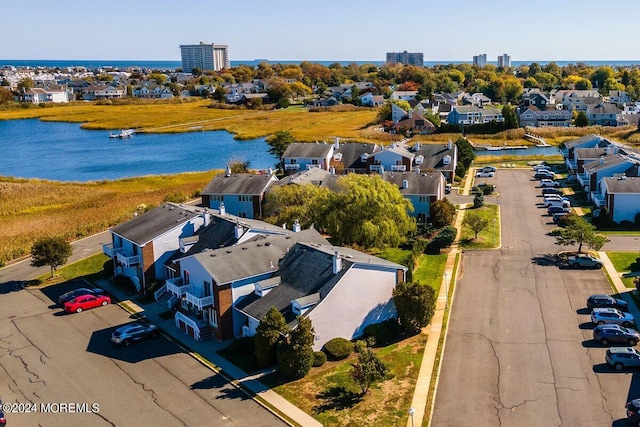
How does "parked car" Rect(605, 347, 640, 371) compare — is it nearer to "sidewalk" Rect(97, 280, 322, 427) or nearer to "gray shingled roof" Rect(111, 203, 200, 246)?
"sidewalk" Rect(97, 280, 322, 427)

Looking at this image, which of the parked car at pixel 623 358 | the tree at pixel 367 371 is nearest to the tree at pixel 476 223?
the parked car at pixel 623 358

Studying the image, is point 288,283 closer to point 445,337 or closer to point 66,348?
point 445,337

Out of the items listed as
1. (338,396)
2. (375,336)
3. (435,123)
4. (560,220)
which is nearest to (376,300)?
(375,336)

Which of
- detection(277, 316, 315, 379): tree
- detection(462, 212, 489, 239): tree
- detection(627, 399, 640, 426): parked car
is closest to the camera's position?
detection(627, 399, 640, 426): parked car

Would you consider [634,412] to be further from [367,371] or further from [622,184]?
[622,184]

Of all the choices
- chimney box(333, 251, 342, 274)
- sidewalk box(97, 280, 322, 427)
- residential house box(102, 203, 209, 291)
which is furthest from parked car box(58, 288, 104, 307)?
chimney box(333, 251, 342, 274)

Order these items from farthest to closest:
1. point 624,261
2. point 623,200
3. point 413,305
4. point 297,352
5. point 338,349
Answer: point 623,200 → point 624,261 → point 413,305 → point 338,349 → point 297,352

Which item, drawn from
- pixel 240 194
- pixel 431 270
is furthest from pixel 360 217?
pixel 240 194
